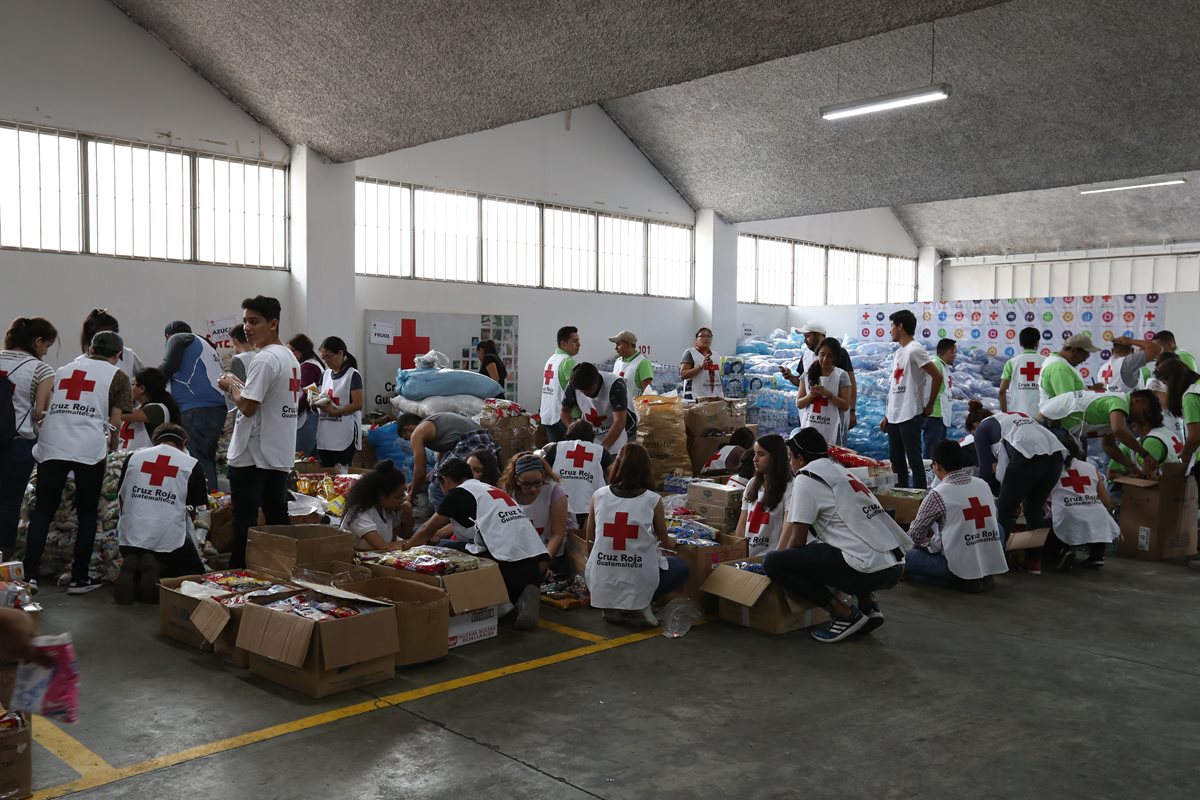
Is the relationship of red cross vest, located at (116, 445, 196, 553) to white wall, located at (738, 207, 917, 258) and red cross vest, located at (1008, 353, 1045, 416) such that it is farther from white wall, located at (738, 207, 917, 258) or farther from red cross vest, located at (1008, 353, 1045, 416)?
white wall, located at (738, 207, 917, 258)

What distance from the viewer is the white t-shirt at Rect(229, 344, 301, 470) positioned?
4582 mm

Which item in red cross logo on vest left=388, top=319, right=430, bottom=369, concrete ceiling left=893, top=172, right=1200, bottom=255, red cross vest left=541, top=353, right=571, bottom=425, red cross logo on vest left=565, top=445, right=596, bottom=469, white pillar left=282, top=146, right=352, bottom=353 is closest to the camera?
red cross logo on vest left=565, top=445, right=596, bottom=469

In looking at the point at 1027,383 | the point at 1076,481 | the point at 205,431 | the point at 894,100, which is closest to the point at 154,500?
the point at 205,431

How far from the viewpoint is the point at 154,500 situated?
15.0 feet

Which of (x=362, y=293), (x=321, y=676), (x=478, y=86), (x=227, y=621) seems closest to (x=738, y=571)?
(x=321, y=676)

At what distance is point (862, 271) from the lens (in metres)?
17.1

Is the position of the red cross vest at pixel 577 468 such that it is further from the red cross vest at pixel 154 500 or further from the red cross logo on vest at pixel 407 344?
the red cross logo on vest at pixel 407 344

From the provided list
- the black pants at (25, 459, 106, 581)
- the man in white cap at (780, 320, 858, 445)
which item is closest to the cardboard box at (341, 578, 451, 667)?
the black pants at (25, 459, 106, 581)

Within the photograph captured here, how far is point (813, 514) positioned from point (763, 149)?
8.34m

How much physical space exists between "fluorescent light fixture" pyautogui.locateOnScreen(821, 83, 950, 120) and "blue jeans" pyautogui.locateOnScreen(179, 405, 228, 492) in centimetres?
630

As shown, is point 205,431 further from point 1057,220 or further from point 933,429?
point 1057,220

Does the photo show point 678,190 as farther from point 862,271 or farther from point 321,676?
point 321,676

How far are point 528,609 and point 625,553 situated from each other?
512 millimetres

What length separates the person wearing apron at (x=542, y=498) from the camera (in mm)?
4637
